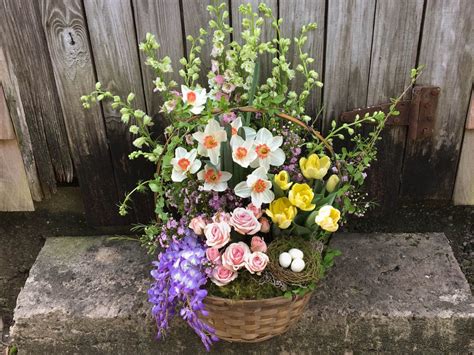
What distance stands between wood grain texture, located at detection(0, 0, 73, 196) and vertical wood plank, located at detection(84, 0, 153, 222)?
21 centimetres

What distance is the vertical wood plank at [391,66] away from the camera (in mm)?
1921

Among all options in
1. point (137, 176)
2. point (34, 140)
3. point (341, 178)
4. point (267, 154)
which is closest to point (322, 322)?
point (341, 178)

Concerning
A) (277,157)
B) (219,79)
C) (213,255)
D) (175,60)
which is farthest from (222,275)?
(175,60)

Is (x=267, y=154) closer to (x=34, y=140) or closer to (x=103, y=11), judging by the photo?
(x=103, y=11)

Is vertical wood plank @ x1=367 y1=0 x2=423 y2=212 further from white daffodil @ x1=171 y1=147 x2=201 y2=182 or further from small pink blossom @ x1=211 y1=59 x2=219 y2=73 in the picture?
white daffodil @ x1=171 y1=147 x2=201 y2=182

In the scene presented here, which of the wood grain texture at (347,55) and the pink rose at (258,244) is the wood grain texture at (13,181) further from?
the wood grain texture at (347,55)

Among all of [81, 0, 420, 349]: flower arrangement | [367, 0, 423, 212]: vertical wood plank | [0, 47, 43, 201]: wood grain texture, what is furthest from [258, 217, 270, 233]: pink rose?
[0, 47, 43, 201]: wood grain texture

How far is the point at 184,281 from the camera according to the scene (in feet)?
5.18

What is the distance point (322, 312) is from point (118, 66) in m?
1.25

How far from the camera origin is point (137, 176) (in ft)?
7.36

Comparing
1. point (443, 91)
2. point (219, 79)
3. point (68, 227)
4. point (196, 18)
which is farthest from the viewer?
point (68, 227)

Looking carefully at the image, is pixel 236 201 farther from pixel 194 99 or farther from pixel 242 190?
pixel 194 99

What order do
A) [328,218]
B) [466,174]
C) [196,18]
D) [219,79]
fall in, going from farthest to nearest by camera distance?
[466,174], [196,18], [219,79], [328,218]

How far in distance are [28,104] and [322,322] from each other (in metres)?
1.48
